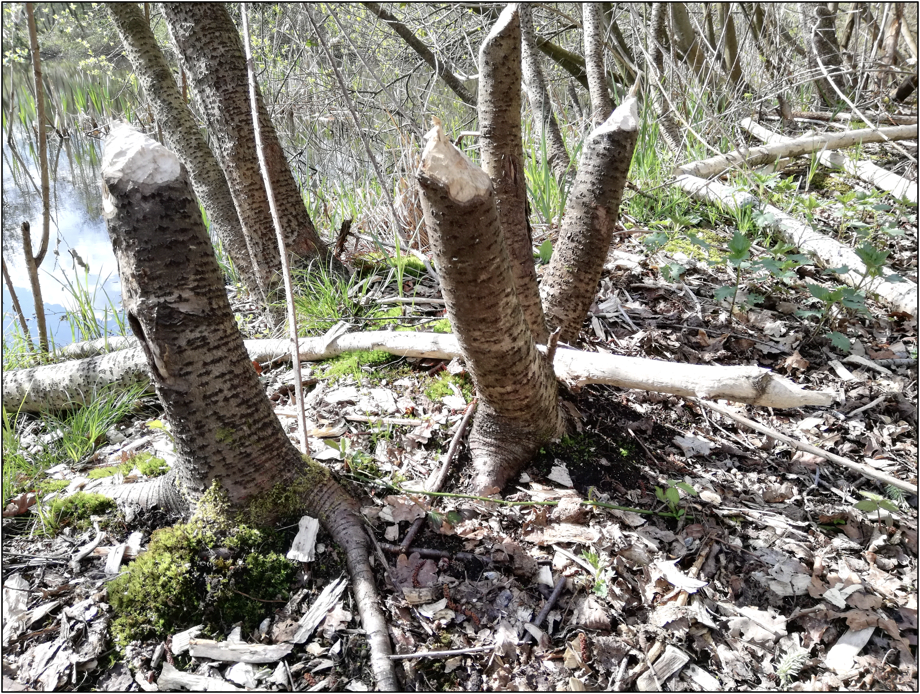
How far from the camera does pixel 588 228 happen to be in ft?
7.66

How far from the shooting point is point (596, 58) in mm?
4215

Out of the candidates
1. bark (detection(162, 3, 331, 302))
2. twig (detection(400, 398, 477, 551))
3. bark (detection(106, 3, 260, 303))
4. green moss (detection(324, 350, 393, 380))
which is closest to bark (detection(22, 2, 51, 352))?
bark (detection(106, 3, 260, 303))

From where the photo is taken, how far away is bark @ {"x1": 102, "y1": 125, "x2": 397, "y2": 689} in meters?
1.38

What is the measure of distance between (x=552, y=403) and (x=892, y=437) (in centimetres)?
177

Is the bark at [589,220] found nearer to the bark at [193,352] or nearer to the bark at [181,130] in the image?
the bark at [193,352]

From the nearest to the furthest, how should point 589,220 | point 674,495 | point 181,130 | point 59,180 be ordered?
point 674,495 < point 589,220 < point 181,130 < point 59,180

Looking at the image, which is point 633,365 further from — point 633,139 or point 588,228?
point 633,139

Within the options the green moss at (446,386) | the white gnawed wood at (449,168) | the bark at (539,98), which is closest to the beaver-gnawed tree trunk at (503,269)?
the white gnawed wood at (449,168)

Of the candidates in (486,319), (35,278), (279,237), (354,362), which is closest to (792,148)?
(354,362)

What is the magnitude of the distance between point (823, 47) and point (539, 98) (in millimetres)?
5093

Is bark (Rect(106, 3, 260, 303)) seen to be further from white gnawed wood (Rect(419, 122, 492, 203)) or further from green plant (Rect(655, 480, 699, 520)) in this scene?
green plant (Rect(655, 480, 699, 520))

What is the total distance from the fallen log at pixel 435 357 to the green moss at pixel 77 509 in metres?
1.13

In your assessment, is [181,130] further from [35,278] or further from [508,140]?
[508,140]

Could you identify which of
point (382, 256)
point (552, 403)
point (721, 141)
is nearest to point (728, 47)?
point (721, 141)
